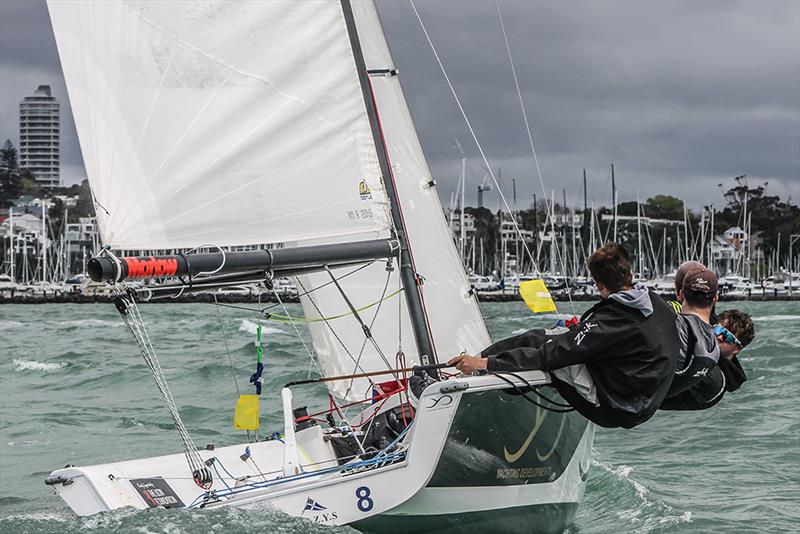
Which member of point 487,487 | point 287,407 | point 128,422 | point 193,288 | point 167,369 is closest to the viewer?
point 487,487

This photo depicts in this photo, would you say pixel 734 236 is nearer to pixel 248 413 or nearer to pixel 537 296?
pixel 537 296

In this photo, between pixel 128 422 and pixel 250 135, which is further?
pixel 128 422

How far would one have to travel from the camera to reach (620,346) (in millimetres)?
5918

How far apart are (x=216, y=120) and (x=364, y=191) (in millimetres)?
1183

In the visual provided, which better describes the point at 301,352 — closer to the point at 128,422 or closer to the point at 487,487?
the point at 128,422

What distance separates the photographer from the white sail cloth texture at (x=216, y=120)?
787cm

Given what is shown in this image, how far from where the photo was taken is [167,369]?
23297 mm

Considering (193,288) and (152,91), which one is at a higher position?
(152,91)

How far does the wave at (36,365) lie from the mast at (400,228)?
1607 cm

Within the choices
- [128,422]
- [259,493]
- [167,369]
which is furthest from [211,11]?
[167,369]

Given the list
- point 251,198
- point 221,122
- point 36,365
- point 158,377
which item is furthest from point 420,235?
point 36,365

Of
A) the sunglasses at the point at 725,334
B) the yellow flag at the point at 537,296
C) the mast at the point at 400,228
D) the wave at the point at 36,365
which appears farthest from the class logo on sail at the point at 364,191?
the wave at the point at 36,365

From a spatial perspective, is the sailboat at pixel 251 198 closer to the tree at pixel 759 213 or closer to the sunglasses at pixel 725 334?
the sunglasses at pixel 725 334

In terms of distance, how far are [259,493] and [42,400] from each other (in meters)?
11.7
